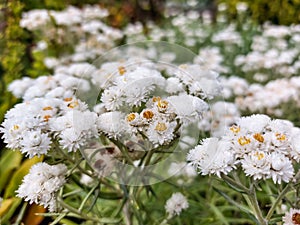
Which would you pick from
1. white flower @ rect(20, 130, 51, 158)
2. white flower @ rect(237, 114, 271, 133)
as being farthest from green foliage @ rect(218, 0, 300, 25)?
white flower @ rect(20, 130, 51, 158)

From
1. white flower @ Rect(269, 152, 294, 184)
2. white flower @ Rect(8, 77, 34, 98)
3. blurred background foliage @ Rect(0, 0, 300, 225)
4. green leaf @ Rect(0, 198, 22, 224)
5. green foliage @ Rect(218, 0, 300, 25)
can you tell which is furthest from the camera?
green foliage @ Rect(218, 0, 300, 25)

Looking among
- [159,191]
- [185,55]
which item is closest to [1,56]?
[185,55]

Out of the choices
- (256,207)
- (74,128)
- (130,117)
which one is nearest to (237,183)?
(256,207)

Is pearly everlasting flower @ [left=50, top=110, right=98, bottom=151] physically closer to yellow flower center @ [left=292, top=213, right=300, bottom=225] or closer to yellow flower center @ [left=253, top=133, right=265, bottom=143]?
yellow flower center @ [left=253, top=133, right=265, bottom=143]

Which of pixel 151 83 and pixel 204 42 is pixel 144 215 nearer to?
pixel 151 83

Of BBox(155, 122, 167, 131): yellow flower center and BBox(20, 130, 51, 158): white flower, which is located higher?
BBox(155, 122, 167, 131): yellow flower center

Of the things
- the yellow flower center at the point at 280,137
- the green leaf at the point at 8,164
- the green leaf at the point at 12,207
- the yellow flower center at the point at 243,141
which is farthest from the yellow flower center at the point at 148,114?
the green leaf at the point at 8,164

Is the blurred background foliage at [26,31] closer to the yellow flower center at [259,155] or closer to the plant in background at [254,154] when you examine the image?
the plant in background at [254,154]
